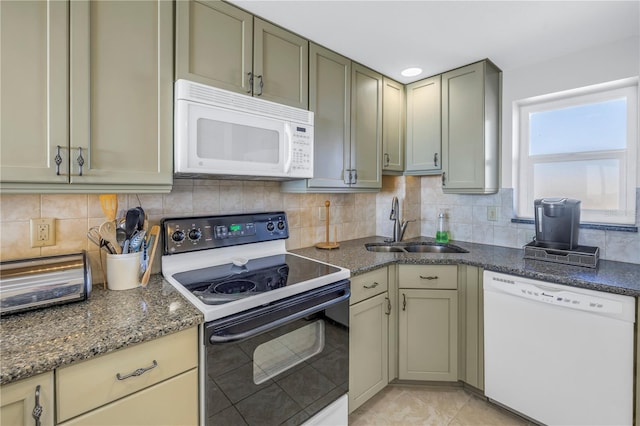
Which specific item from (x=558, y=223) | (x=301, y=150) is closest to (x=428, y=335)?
(x=558, y=223)

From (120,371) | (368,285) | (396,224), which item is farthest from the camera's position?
(396,224)

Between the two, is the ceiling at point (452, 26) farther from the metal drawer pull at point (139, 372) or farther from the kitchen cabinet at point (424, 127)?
the metal drawer pull at point (139, 372)

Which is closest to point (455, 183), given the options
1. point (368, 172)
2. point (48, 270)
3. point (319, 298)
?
point (368, 172)

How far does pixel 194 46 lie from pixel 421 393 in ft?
7.81

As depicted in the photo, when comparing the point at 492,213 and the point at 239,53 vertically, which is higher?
the point at 239,53

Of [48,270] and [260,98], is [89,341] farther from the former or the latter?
[260,98]

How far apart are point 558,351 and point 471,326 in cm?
44

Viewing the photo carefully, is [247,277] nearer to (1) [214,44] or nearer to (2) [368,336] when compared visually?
(2) [368,336]

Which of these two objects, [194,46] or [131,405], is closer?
[131,405]

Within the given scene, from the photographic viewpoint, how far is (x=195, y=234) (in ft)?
5.35

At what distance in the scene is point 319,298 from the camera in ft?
4.83

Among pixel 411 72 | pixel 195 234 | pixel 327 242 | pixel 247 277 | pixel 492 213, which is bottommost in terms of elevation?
pixel 247 277

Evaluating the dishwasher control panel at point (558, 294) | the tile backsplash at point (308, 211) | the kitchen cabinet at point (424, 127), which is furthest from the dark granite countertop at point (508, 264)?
the kitchen cabinet at point (424, 127)

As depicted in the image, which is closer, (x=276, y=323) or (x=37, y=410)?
(x=37, y=410)
